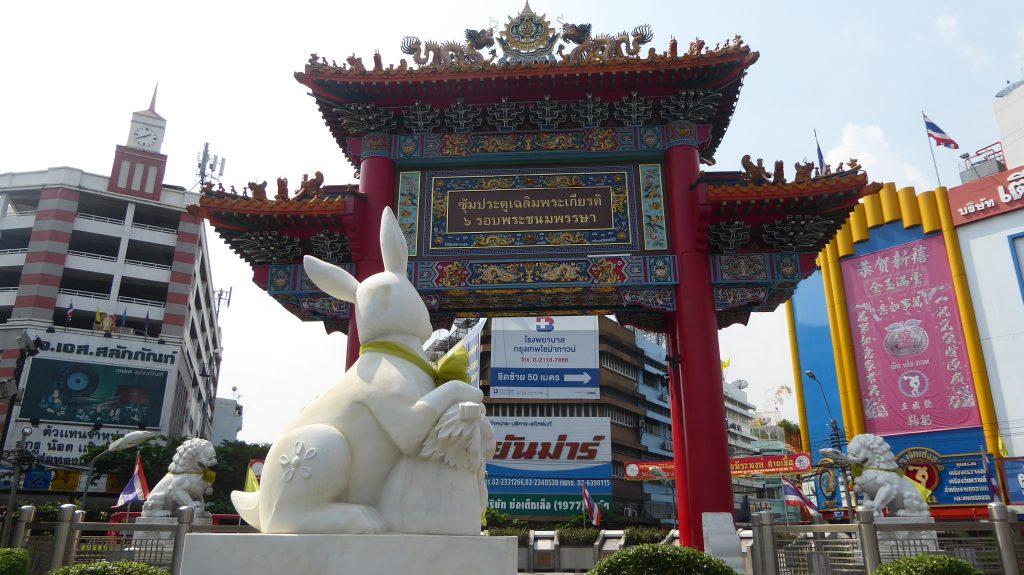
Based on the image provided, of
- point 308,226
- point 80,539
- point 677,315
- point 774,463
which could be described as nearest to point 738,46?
point 677,315

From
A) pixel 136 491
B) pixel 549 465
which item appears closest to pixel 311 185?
pixel 136 491

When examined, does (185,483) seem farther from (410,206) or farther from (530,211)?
(530,211)

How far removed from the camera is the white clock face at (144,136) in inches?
1470

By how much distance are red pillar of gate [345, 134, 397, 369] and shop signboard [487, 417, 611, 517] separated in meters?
29.2

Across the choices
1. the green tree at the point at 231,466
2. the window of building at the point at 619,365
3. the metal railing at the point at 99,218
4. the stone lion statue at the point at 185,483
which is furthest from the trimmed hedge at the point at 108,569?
the window of building at the point at 619,365

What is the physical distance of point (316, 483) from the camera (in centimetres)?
357

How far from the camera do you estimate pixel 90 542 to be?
696cm

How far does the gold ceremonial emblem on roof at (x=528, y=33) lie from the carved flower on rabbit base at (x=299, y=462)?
1081 cm

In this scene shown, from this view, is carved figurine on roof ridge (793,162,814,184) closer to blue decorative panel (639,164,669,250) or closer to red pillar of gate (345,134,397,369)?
blue decorative panel (639,164,669,250)

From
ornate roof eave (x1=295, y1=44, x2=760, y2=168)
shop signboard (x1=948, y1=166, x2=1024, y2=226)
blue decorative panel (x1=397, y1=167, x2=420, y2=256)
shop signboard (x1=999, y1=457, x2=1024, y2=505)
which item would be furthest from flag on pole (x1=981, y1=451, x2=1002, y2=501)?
blue decorative panel (x1=397, y1=167, x2=420, y2=256)

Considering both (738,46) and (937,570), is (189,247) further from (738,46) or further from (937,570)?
(937,570)

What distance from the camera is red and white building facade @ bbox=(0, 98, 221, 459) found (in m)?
31.0

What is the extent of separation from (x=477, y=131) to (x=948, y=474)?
74.0ft

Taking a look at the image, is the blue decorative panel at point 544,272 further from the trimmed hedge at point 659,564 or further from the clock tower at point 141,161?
the clock tower at point 141,161
